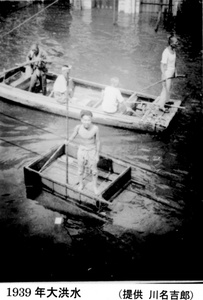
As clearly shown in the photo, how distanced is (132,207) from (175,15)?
2372cm

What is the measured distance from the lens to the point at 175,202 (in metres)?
8.19

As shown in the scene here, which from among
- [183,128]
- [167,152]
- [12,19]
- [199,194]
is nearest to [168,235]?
[199,194]

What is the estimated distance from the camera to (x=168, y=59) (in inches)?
411

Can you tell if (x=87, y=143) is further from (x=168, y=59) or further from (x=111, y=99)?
(x=168, y=59)

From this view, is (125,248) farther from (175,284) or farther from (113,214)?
(175,284)

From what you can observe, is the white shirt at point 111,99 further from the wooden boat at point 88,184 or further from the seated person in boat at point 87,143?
the seated person in boat at point 87,143

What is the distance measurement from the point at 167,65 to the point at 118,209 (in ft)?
17.7

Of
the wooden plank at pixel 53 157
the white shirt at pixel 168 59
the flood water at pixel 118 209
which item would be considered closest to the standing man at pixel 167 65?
the white shirt at pixel 168 59

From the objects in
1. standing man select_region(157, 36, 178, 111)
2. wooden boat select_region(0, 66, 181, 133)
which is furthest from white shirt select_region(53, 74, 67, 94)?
standing man select_region(157, 36, 178, 111)

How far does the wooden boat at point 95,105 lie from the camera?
10.7 metres

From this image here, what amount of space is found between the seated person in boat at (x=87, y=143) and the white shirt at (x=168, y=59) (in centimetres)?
461

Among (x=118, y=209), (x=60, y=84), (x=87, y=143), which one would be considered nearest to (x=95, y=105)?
(x=60, y=84)

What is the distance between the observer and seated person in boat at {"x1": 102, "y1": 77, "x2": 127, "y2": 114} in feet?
33.5

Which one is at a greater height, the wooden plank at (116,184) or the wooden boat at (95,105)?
the wooden boat at (95,105)
